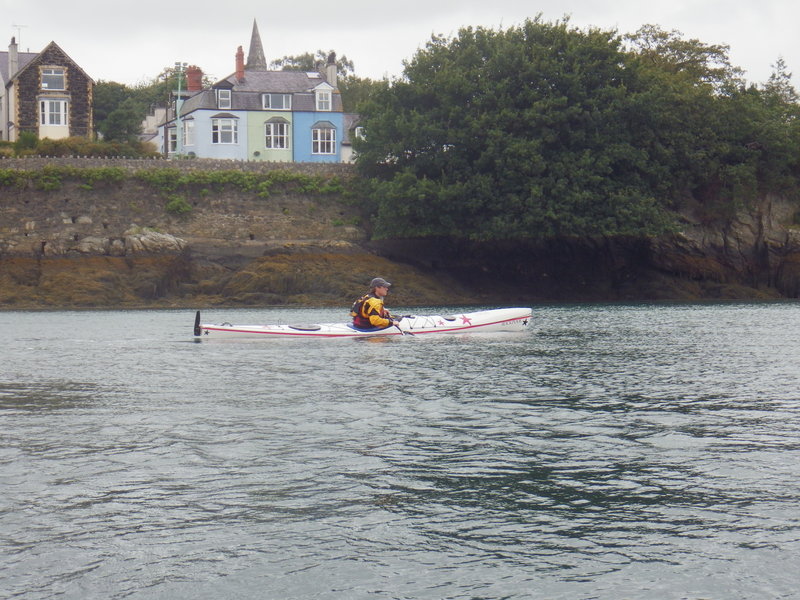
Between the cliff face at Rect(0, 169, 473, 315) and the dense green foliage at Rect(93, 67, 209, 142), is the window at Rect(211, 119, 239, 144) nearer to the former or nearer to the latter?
the dense green foliage at Rect(93, 67, 209, 142)

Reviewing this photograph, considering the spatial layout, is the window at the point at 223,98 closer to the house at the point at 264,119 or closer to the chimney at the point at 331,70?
the house at the point at 264,119

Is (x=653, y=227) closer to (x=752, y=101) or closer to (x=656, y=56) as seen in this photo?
(x=752, y=101)

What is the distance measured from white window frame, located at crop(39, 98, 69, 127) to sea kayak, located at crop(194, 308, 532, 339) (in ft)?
143

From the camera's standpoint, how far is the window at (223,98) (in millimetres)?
66812

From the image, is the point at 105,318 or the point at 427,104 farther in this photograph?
the point at 427,104

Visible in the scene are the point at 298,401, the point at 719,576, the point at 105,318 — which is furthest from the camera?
the point at 105,318

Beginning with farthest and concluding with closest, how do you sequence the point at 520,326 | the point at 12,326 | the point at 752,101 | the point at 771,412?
the point at 752,101 → the point at 12,326 → the point at 520,326 → the point at 771,412

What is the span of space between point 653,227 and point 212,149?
100ft

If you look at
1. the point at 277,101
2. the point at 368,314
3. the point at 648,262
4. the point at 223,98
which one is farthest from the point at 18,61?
the point at 368,314

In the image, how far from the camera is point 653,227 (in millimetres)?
51000

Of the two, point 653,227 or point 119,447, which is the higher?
point 653,227

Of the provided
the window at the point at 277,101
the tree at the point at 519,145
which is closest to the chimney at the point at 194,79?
the window at the point at 277,101

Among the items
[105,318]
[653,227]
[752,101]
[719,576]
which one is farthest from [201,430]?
[752,101]

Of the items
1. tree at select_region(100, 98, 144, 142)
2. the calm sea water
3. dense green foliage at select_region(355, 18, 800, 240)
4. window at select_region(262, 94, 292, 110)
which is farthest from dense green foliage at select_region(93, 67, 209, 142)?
the calm sea water
